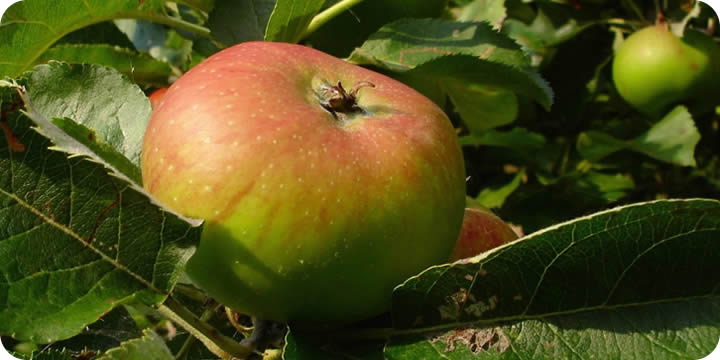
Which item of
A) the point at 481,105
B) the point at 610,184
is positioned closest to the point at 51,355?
the point at 481,105

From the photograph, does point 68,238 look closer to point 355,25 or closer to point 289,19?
point 289,19

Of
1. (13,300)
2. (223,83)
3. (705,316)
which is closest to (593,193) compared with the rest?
(705,316)

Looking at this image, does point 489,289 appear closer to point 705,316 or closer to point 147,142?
point 705,316

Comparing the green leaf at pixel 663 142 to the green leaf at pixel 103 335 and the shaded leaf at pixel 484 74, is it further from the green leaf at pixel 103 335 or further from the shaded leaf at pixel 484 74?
the green leaf at pixel 103 335

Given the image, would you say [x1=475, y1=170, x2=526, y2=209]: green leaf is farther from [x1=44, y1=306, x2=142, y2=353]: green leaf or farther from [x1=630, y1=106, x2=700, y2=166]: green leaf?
[x1=44, y1=306, x2=142, y2=353]: green leaf

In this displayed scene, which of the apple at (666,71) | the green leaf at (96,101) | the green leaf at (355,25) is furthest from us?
the apple at (666,71)

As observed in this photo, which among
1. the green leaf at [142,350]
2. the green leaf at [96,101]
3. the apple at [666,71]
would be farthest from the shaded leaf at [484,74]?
the apple at [666,71]
